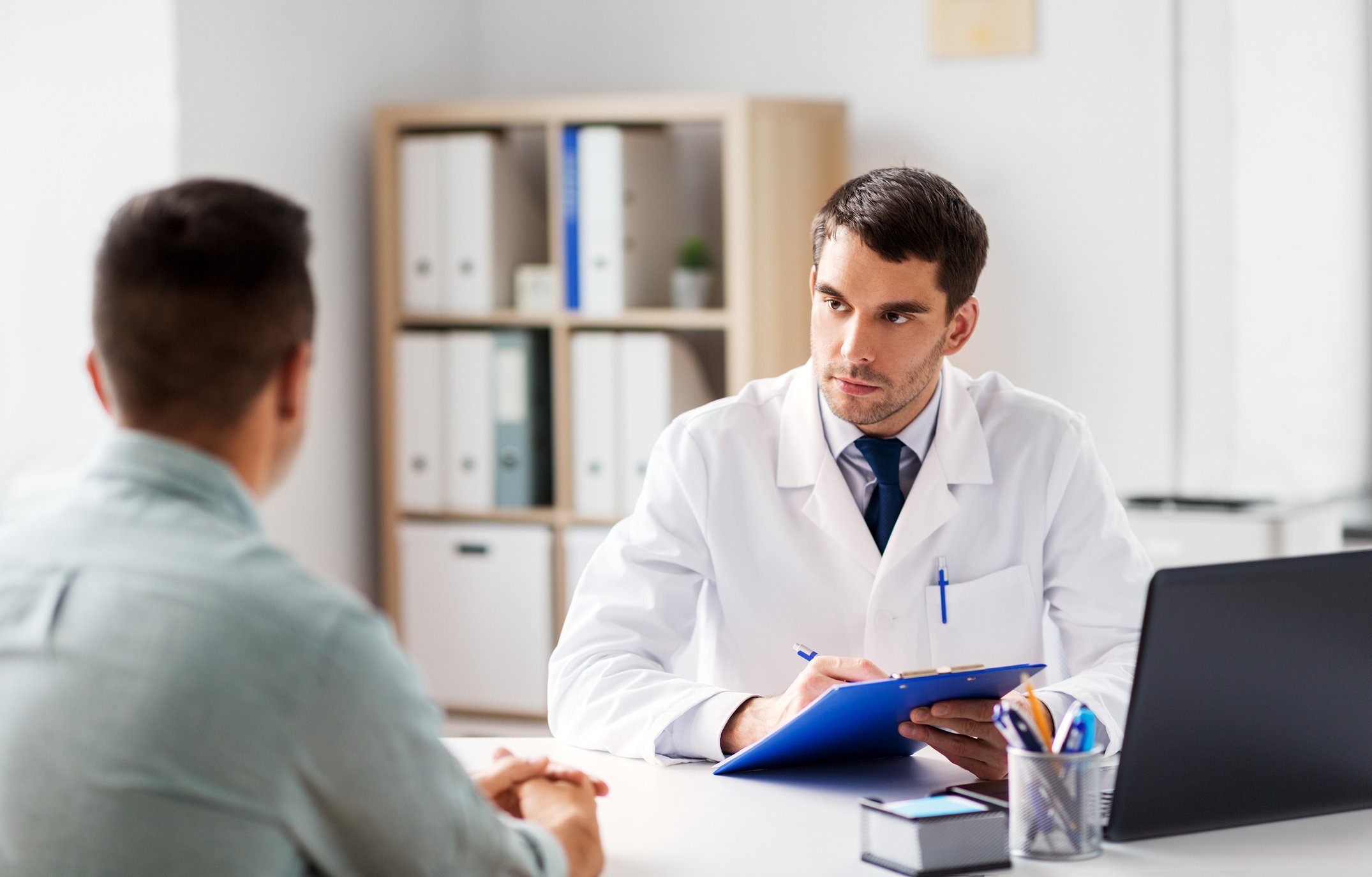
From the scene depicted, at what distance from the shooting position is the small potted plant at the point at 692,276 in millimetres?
3482

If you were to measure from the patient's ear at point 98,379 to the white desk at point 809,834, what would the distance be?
40 centimetres

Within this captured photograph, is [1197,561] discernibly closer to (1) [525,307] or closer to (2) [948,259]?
(2) [948,259]

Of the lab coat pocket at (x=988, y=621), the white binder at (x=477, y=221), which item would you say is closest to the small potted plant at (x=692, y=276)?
the white binder at (x=477, y=221)

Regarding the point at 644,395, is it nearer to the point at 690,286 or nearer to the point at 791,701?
the point at 690,286

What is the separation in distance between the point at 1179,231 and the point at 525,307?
1.49m

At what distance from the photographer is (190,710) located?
843 millimetres

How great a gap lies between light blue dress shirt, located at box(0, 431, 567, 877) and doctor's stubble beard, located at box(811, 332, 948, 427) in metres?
0.97

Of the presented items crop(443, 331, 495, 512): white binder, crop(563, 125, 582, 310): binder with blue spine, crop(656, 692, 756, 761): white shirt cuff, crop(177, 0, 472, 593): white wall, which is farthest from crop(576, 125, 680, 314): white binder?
crop(656, 692, 756, 761): white shirt cuff

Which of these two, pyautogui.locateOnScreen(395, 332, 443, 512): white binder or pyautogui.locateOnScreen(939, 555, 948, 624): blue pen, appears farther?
pyautogui.locateOnScreen(395, 332, 443, 512): white binder

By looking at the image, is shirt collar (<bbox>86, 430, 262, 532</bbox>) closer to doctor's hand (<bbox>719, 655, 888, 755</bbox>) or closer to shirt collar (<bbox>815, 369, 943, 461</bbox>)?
doctor's hand (<bbox>719, 655, 888, 755</bbox>)

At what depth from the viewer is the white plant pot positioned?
3480mm

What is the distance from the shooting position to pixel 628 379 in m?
3.41

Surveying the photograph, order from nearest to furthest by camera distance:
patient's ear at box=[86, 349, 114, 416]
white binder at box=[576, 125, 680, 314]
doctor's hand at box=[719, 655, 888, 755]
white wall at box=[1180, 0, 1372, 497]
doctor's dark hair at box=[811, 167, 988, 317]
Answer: patient's ear at box=[86, 349, 114, 416] < doctor's hand at box=[719, 655, 888, 755] < doctor's dark hair at box=[811, 167, 988, 317] < white wall at box=[1180, 0, 1372, 497] < white binder at box=[576, 125, 680, 314]

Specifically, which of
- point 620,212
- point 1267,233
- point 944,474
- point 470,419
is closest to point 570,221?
point 620,212
